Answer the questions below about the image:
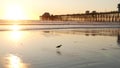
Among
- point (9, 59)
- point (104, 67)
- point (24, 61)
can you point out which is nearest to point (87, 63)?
point (104, 67)

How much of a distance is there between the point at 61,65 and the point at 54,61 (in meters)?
0.78

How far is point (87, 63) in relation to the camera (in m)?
10.0

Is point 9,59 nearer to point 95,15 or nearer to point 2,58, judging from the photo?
point 2,58

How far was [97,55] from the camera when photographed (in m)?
11.9

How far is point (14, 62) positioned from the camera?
10180 millimetres

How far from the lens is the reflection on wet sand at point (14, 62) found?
31.0 feet

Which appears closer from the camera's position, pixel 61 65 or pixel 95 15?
pixel 61 65

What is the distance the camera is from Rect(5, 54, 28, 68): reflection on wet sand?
945 centimetres

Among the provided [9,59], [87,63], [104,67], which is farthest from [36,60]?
[104,67]

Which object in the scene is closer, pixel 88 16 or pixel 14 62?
pixel 14 62

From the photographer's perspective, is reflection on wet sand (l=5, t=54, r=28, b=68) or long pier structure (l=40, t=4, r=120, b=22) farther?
long pier structure (l=40, t=4, r=120, b=22)

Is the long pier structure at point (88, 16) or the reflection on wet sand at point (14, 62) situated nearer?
the reflection on wet sand at point (14, 62)

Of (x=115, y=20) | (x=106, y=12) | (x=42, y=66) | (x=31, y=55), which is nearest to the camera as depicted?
(x=42, y=66)

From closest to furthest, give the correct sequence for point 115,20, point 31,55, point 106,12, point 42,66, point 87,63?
point 42,66 < point 87,63 < point 31,55 < point 115,20 < point 106,12
